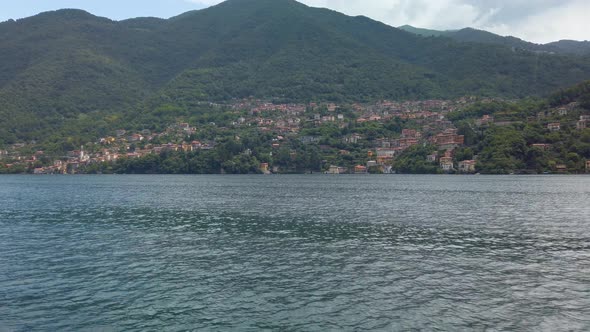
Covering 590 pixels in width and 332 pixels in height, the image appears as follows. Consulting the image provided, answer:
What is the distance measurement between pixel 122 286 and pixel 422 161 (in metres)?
138

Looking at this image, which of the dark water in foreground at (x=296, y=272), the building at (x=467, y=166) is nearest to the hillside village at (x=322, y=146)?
the building at (x=467, y=166)

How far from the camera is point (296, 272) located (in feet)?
76.6

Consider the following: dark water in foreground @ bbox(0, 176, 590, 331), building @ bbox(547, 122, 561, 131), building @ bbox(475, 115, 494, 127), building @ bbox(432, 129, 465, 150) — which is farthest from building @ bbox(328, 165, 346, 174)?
dark water in foreground @ bbox(0, 176, 590, 331)

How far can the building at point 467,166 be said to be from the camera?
137875mm

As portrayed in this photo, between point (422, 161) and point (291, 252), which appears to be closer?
point (291, 252)

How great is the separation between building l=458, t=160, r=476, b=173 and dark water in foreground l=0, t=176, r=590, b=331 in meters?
96.1

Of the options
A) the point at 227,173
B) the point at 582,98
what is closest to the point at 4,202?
the point at 227,173

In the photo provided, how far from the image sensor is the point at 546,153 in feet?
417

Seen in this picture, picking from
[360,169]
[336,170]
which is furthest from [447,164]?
[336,170]

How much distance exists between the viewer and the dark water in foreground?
1689 cm

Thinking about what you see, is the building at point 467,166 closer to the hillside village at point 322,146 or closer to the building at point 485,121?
the hillside village at point 322,146

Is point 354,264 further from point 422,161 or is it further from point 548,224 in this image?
point 422,161

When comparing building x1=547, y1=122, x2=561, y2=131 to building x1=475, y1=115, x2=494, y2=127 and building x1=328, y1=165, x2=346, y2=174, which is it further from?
building x1=328, y1=165, x2=346, y2=174

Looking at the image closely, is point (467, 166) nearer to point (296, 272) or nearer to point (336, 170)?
point (336, 170)
